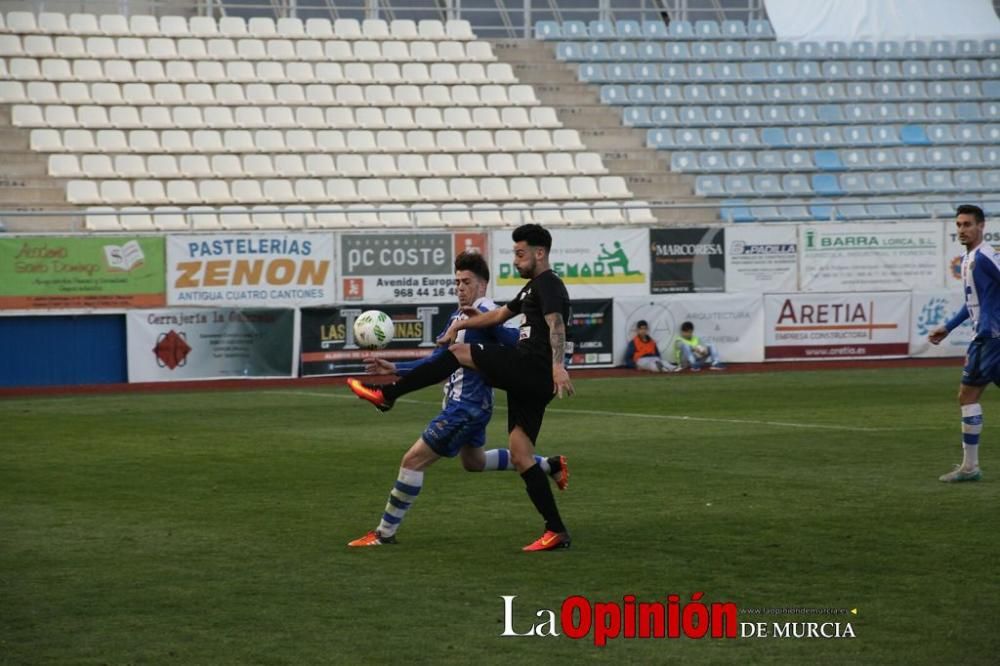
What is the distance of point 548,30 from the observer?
3650 cm

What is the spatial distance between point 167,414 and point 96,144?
11282 mm

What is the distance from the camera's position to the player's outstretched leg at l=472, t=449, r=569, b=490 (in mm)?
10390

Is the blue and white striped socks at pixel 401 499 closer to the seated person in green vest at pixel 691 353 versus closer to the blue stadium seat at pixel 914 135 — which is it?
the seated person in green vest at pixel 691 353

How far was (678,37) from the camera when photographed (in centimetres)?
3669

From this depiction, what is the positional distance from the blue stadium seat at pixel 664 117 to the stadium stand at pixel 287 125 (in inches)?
77.2

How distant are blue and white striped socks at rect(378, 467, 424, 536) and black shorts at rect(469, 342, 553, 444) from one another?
0.69 metres

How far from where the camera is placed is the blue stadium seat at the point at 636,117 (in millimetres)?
35094

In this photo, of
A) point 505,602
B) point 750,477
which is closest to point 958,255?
point 750,477

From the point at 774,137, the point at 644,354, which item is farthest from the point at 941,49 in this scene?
the point at 644,354

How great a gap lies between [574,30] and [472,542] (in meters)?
27.9

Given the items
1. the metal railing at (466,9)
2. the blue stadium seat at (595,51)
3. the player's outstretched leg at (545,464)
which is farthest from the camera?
the blue stadium seat at (595,51)

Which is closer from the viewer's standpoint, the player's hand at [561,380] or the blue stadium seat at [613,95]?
Answer: the player's hand at [561,380]

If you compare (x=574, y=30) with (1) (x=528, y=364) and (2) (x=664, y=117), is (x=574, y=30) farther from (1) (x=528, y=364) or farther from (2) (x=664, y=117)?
(1) (x=528, y=364)

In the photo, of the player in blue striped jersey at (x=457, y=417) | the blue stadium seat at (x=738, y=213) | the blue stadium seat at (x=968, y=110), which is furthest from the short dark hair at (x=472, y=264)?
the blue stadium seat at (x=968, y=110)
